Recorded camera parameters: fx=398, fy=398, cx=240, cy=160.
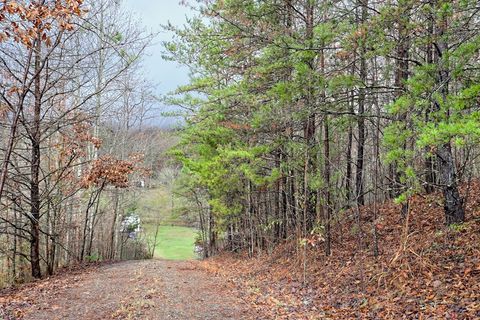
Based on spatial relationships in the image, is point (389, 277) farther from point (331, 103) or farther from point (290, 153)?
point (290, 153)

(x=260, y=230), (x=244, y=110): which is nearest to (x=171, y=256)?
(x=260, y=230)

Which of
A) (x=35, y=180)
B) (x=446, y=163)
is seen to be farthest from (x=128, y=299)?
(x=446, y=163)

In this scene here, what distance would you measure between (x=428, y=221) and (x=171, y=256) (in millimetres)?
23048

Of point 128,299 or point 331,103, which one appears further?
point 331,103

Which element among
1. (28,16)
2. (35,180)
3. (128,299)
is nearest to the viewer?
(28,16)

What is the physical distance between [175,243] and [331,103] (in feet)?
88.0

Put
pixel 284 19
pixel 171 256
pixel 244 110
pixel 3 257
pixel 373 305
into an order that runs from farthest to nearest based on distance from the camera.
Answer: pixel 171 256
pixel 3 257
pixel 244 110
pixel 284 19
pixel 373 305

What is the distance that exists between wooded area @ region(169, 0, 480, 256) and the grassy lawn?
617 inches

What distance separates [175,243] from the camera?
107 ft

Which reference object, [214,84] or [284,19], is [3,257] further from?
[284,19]

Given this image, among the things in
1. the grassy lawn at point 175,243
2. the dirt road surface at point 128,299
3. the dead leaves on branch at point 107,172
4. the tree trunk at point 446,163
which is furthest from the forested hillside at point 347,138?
the grassy lawn at point 175,243

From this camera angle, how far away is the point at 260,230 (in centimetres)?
1362

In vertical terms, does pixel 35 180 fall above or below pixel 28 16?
below

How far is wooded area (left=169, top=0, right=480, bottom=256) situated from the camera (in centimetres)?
572
